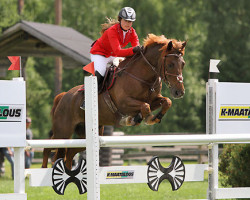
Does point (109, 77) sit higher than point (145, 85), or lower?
higher

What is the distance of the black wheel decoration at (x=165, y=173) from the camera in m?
4.86

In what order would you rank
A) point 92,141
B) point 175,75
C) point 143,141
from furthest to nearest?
point 175,75
point 143,141
point 92,141

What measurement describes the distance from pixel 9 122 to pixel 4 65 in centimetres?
908

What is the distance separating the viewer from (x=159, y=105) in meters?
6.25

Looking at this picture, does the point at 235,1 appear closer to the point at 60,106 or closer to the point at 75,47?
the point at 75,47

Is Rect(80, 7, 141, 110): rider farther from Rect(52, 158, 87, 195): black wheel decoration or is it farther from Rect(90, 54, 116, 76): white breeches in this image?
Rect(52, 158, 87, 195): black wheel decoration

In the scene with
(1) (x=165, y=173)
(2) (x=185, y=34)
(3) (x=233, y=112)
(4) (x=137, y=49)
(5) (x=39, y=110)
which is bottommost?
(5) (x=39, y=110)

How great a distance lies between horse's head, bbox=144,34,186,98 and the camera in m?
5.87

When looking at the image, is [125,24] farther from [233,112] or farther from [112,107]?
[233,112]

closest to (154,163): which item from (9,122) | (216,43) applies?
(9,122)

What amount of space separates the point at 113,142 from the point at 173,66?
5.47 ft

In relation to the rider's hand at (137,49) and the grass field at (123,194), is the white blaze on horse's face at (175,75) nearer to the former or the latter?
the rider's hand at (137,49)

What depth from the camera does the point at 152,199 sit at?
695 centimetres

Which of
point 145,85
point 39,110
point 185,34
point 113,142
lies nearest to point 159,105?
point 145,85
